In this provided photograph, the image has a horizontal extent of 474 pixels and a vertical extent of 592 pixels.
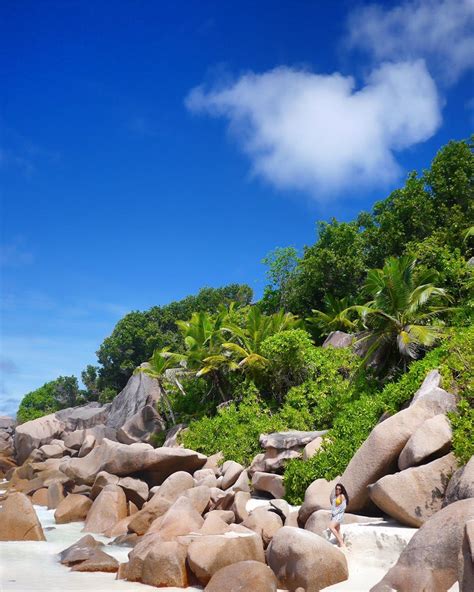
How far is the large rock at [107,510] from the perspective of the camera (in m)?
15.7

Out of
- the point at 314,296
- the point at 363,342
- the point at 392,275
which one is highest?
the point at 314,296

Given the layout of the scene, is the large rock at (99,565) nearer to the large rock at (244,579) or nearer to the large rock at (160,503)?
the large rock at (160,503)

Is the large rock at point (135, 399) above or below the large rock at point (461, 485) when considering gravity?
above

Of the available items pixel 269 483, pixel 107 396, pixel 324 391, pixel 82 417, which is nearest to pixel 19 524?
pixel 269 483

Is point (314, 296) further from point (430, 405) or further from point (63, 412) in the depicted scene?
point (430, 405)

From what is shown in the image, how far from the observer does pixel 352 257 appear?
32094 mm

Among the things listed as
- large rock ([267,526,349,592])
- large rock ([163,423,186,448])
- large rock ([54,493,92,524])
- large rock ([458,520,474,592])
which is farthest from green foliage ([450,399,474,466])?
large rock ([163,423,186,448])

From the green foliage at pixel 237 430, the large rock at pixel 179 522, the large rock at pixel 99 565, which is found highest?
the green foliage at pixel 237 430

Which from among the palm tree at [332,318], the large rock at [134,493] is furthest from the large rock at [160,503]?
the palm tree at [332,318]

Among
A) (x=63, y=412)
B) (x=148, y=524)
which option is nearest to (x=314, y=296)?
(x=63, y=412)

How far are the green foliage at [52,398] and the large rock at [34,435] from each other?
59.6 ft

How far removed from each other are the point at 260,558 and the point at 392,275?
470 inches

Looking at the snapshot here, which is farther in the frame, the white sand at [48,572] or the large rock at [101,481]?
the large rock at [101,481]

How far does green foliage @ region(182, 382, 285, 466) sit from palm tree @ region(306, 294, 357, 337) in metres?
7.23
